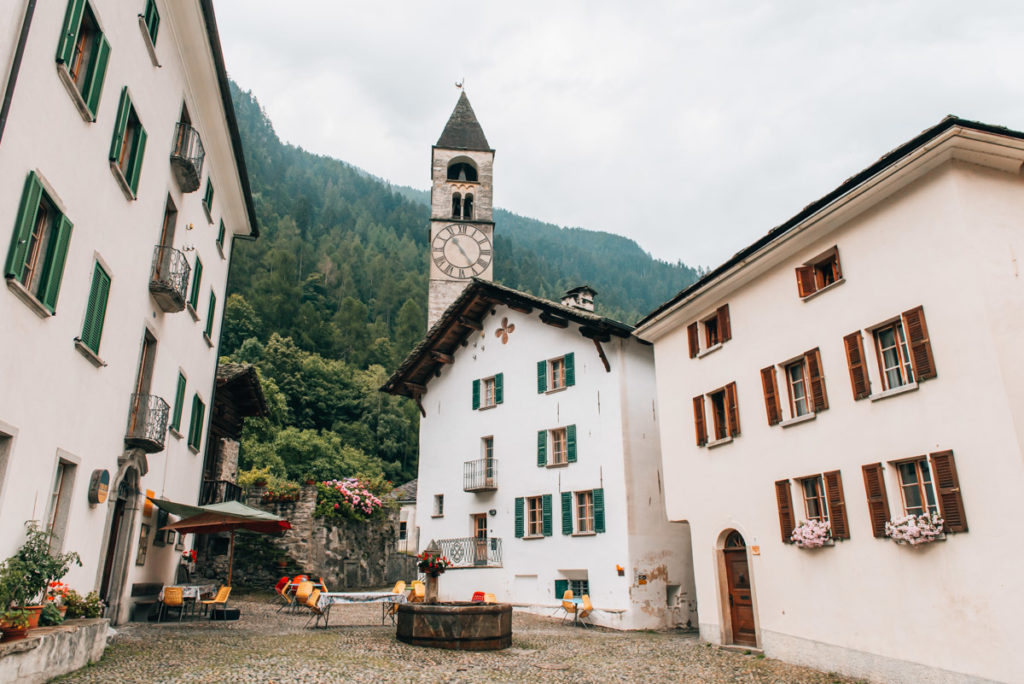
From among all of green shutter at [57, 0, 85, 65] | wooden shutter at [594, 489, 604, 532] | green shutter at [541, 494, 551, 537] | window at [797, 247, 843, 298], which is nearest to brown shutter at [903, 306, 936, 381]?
window at [797, 247, 843, 298]

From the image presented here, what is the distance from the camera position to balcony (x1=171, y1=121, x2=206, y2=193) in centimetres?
1239

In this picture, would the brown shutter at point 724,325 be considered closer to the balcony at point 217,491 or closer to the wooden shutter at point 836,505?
the wooden shutter at point 836,505

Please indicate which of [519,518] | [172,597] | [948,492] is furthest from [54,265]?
[519,518]

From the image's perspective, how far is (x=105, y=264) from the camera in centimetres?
960

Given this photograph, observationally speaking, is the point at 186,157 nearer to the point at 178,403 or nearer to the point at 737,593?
the point at 178,403

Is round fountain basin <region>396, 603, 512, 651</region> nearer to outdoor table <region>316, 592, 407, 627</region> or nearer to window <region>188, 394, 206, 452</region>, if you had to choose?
outdoor table <region>316, 592, 407, 627</region>

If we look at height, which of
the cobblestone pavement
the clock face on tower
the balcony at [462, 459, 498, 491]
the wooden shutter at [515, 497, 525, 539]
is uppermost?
the clock face on tower

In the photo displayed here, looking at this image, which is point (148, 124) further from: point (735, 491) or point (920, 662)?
point (920, 662)

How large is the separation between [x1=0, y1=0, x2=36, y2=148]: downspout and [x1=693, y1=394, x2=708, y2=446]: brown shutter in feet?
37.6

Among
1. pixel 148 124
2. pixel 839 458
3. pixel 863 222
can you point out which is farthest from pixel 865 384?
pixel 148 124

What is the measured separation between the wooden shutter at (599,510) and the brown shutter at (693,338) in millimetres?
5173

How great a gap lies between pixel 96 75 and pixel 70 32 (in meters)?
0.88

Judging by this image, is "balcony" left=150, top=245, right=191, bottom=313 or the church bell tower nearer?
"balcony" left=150, top=245, right=191, bottom=313

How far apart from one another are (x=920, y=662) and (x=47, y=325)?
1097 cm
